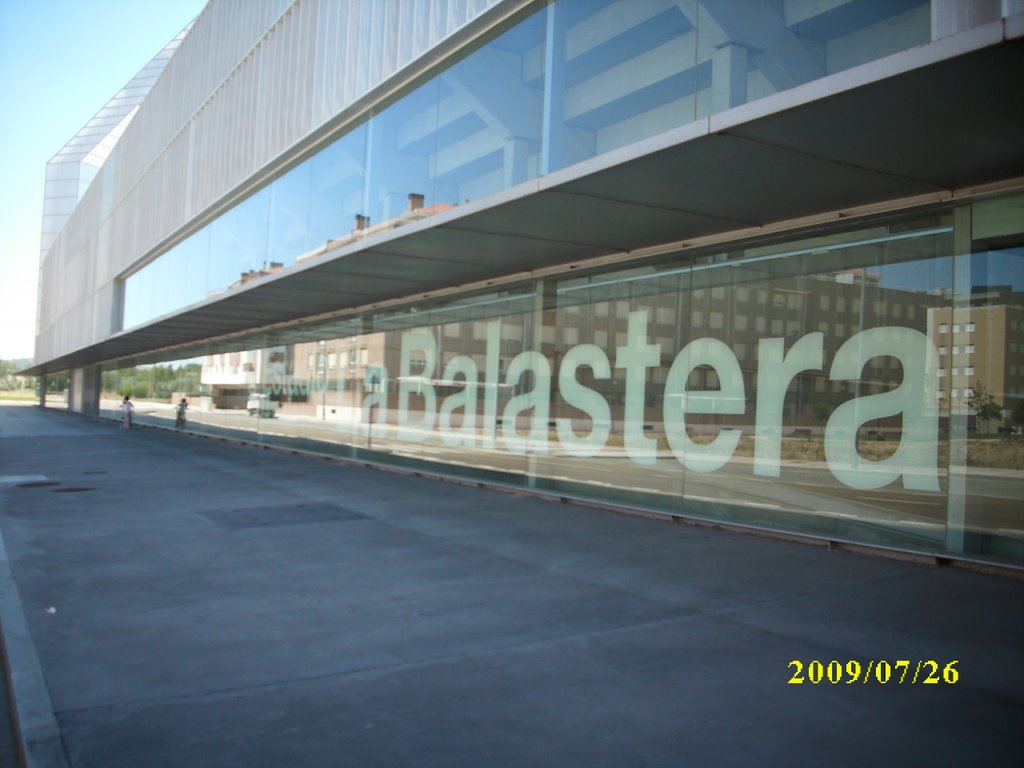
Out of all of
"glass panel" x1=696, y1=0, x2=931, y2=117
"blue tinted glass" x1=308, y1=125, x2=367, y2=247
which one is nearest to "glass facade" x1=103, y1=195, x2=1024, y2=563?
"glass panel" x1=696, y1=0, x2=931, y2=117

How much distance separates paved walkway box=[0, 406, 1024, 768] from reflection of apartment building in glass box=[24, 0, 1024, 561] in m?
1.50

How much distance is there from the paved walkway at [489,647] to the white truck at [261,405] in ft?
53.7

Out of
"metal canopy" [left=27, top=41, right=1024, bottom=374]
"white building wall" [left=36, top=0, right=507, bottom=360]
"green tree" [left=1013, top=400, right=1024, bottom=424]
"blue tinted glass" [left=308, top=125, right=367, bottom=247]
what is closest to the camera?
"metal canopy" [left=27, top=41, right=1024, bottom=374]

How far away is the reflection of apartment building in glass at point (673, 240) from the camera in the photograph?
7.08 metres

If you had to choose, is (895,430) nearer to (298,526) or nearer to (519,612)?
(519,612)

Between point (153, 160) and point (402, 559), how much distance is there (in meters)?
28.5

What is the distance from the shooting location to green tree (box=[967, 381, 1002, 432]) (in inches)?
323

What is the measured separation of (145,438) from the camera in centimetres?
3095

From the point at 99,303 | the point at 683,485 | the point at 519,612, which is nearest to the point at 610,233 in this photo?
the point at 683,485

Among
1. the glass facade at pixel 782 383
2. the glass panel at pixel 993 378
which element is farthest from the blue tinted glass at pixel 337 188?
the glass panel at pixel 993 378

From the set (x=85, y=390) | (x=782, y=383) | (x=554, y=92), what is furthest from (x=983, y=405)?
(x=85, y=390)
